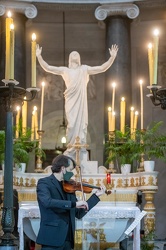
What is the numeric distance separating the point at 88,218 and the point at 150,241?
1.88m

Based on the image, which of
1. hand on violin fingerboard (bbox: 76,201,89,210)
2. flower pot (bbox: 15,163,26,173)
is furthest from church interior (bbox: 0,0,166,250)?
hand on violin fingerboard (bbox: 76,201,89,210)

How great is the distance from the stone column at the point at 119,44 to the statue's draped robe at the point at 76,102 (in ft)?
10.3

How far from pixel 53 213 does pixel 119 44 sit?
11248mm

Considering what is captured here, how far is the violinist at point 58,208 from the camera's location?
5.99 meters

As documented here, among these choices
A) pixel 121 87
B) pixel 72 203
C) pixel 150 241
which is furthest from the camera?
pixel 121 87

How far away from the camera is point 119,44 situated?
55.3ft

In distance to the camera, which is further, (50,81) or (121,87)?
(50,81)

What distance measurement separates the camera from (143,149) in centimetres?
1253

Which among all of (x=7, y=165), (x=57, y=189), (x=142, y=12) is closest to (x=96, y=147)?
(x=142, y=12)

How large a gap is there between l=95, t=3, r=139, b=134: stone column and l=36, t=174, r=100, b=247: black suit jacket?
33.1 feet

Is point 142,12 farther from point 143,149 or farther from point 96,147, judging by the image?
point 143,149

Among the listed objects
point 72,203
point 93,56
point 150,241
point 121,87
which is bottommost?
point 150,241

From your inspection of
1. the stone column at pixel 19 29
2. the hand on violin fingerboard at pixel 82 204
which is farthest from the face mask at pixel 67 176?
the stone column at pixel 19 29

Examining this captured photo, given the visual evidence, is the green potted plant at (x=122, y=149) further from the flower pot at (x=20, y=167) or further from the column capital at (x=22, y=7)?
the column capital at (x=22, y=7)
